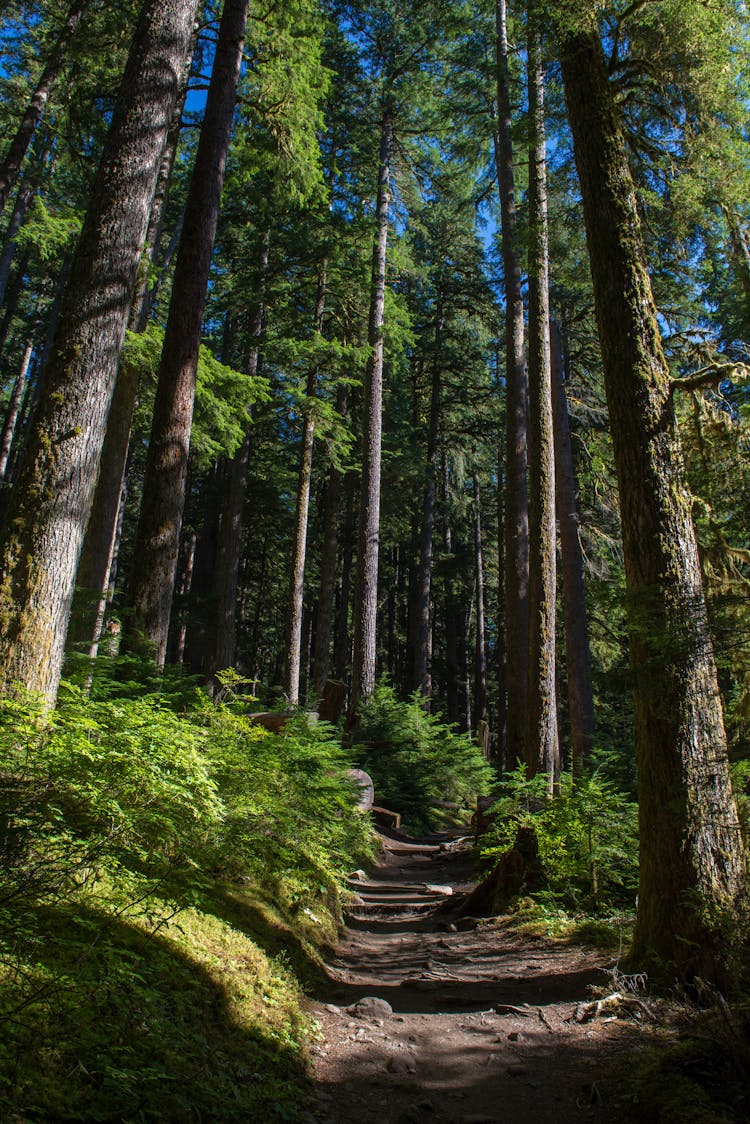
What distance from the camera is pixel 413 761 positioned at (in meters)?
15.3

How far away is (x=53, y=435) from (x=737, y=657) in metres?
5.19

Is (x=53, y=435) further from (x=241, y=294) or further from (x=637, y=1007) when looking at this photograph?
(x=241, y=294)

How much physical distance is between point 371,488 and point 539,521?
799 cm

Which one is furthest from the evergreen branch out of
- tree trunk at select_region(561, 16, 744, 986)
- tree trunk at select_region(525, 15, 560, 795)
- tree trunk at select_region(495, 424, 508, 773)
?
tree trunk at select_region(495, 424, 508, 773)

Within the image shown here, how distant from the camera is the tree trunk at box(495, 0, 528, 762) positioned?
12.0 metres

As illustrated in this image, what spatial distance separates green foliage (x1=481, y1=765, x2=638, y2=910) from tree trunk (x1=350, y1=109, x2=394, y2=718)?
964cm

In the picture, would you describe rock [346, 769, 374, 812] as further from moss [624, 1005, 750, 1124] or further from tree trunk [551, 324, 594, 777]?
moss [624, 1005, 750, 1124]

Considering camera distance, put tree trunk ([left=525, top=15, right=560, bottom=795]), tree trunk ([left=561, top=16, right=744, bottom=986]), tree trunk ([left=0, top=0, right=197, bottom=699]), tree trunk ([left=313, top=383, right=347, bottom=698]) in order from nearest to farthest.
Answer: tree trunk ([left=561, top=16, right=744, bottom=986]) → tree trunk ([left=0, top=0, right=197, bottom=699]) → tree trunk ([left=525, top=15, right=560, bottom=795]) → tree trunk ([left=313, top=383, right=347, bottom=698])

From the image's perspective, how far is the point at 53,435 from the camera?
5102mm

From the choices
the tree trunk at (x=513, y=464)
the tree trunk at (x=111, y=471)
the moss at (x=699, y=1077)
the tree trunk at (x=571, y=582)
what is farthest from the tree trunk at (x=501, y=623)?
the moss at (x=699, y=1077)

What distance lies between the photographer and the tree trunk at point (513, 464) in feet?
39.4

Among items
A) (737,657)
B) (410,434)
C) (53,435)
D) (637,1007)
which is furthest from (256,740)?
(410,434)

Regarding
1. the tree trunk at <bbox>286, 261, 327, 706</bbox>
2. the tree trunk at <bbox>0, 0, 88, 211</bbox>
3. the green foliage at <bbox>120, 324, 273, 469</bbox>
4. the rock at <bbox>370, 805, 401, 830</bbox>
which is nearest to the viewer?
the green foliage at <bbox>120, 324, 273, 469</bbox>

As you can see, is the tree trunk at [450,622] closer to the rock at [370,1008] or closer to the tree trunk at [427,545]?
the tree trunk at [427,545]
